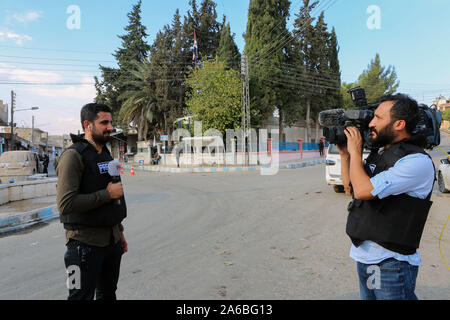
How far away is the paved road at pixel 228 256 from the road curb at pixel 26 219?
1.45 ft

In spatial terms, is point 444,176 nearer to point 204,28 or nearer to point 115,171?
point 115,171

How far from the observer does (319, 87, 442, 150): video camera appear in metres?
1.81

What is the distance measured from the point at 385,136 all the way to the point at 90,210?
6.49 ft

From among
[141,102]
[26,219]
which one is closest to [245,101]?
[141,102]

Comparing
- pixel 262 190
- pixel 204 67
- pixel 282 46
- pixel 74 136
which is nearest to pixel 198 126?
pixel 204 67

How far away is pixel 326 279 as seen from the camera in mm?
3281

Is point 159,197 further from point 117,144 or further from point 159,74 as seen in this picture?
point 117,144

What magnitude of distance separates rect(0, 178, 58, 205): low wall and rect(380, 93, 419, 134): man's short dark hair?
949 centimetres

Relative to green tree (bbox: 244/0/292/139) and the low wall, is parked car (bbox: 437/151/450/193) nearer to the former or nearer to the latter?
the low wall

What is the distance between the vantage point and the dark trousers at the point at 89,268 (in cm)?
196

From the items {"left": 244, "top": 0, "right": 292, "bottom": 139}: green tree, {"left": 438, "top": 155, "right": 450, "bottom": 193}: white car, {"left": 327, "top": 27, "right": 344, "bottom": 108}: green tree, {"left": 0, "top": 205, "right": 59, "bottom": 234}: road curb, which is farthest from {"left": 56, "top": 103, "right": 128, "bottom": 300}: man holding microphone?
{"left": 327, "top": 27, "right": 344, "bottom": 108}: green tree

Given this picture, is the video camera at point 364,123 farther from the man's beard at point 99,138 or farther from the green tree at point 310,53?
the green tree at point 310,53
